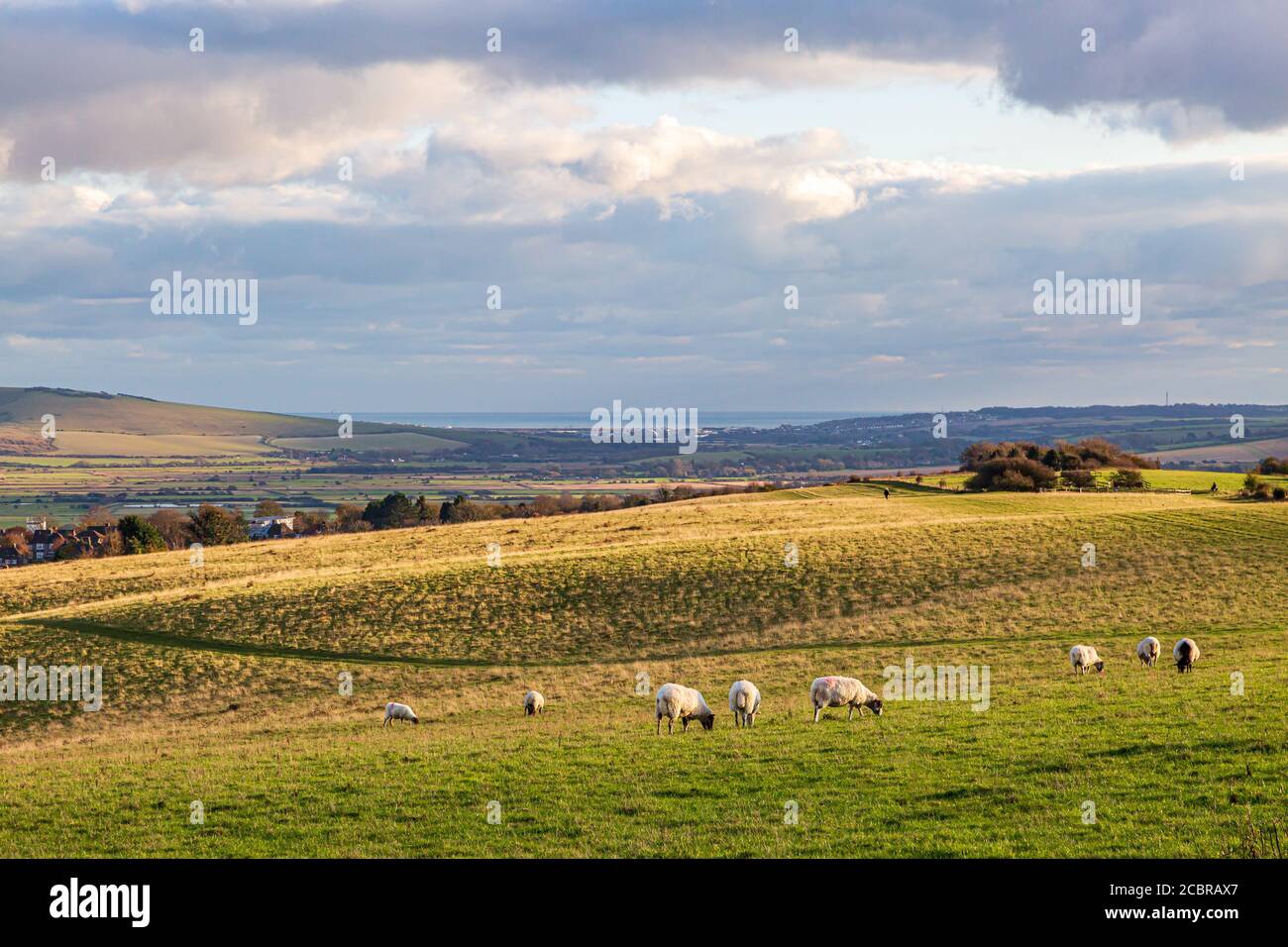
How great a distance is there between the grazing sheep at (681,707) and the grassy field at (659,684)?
0.90 metres

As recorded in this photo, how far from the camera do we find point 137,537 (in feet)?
339

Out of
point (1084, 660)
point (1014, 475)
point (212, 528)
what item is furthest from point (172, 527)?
point (1084, 660)

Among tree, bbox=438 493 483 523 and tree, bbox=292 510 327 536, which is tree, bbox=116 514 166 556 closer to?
tree, bbox=292 510 327 536

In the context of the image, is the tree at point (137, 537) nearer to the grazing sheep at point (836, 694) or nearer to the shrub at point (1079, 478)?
the shrub at point (1079, 478)

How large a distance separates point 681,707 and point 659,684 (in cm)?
1068

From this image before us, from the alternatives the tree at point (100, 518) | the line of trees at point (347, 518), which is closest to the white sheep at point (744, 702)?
the line of trees at point (347, 518)

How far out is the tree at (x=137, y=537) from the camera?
334 feet

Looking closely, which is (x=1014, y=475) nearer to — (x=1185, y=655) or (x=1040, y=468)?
(x=1040, y=468)

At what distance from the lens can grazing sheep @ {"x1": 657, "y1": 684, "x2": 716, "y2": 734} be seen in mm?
24547

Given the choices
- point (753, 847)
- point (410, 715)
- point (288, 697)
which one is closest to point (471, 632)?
point (288, 697)
